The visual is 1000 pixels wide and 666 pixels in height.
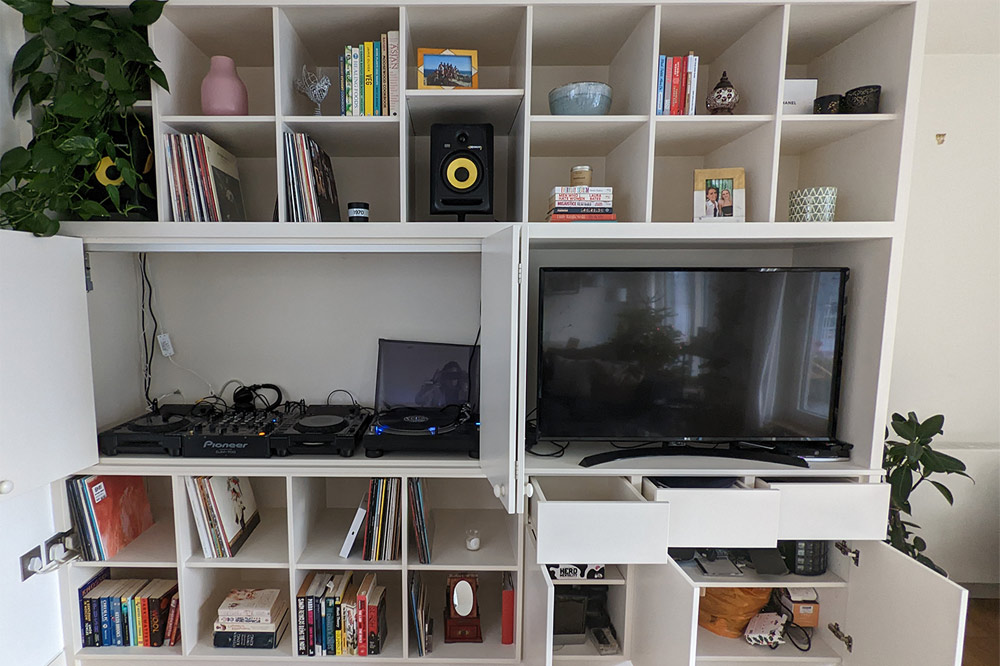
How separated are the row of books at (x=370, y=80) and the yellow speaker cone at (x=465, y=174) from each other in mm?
219

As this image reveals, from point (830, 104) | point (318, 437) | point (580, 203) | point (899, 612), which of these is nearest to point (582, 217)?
point (580, 203)

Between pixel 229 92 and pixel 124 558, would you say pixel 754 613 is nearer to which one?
pixel 124 558

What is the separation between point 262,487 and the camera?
78.7 inches

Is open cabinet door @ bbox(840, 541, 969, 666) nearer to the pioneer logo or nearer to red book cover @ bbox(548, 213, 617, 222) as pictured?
red book cover @ bbox(548, 213, 617, 222)

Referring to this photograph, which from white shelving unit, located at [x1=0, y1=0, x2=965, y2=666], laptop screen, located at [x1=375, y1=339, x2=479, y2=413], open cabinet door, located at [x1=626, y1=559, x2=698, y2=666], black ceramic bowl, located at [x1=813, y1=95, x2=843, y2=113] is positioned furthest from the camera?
laptop screen, located at [x1=375, y1=339, x2=479, y2=413]

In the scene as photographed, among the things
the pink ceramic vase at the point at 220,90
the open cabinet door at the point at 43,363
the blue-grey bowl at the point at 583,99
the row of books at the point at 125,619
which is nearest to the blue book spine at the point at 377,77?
the pink ceramic vase at the point at 220,90

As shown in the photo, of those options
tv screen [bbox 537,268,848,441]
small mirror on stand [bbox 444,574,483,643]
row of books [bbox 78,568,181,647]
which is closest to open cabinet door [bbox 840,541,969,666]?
tv screen [bbox 537,268,848,441]

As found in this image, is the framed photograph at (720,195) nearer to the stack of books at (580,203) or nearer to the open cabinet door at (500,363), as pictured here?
the stack of books at (580,203)

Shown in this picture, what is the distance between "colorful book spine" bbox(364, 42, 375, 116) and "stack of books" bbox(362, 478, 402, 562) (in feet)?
3.75

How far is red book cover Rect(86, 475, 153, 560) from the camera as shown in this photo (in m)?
1.61

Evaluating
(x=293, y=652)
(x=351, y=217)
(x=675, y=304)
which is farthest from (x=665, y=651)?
(x=351, y=217)

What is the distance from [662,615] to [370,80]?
173cm

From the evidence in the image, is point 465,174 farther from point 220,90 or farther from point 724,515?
point 724,515

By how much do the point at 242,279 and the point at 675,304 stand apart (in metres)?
1.57
